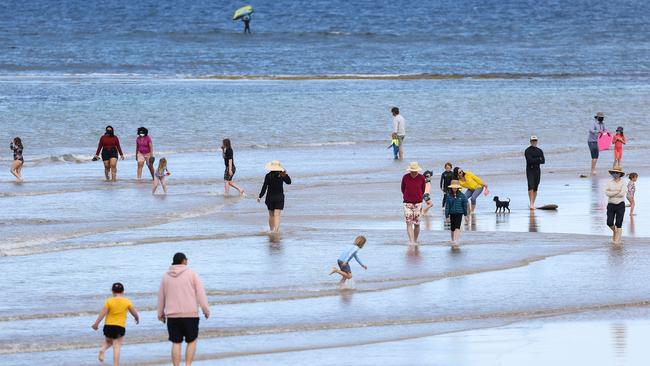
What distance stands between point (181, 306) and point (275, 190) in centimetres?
1014

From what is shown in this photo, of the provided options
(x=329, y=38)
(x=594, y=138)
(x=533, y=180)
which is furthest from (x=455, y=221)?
(x=329, y=38)

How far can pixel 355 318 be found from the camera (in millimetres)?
16750

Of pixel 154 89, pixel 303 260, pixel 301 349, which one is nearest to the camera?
pixel 301 349

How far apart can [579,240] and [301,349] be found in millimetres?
8885

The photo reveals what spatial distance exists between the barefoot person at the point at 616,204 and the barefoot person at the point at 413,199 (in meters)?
3.05

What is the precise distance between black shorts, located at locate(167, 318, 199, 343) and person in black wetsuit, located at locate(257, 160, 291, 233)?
9.80 m

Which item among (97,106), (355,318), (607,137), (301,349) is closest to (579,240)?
(355,318)

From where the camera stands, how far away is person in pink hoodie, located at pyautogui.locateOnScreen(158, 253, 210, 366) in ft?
44.5

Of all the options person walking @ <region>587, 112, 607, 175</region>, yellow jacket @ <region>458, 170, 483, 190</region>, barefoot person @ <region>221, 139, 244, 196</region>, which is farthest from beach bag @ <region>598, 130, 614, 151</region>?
barefoot person @ <region>221, 139, 244, 196</region>

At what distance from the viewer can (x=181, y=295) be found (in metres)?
13.6

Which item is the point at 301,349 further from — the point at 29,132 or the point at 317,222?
the point at 29,132

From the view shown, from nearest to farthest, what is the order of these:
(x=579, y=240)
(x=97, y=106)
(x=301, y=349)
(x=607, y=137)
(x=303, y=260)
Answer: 1. (x=301, y=349)
2. (x=303, y=260)
3. (x=579, y=240)
4. (x=607, y=137)
5. (x=97, y=106)

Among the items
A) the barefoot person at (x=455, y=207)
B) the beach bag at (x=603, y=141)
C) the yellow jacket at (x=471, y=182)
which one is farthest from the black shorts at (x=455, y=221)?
the beach bag at (x=603, y=141)

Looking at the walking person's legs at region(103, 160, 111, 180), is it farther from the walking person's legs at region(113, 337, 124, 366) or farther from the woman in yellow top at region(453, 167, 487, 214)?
the walking person's legs at region(113, 337, 124, 366)
